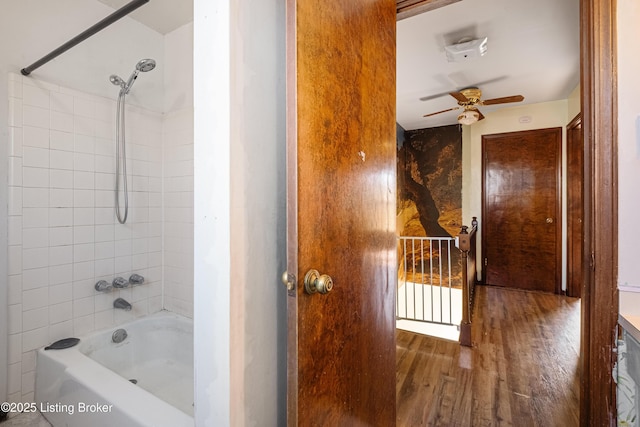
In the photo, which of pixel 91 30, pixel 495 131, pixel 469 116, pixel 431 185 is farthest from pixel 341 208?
pixel 431 185

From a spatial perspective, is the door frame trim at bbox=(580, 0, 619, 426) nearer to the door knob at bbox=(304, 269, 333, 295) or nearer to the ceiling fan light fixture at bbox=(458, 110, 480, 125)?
the door knob at bbox=(304, 269, 333, 295)

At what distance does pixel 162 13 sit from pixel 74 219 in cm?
154

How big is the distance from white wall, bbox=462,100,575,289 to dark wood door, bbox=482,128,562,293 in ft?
0.22

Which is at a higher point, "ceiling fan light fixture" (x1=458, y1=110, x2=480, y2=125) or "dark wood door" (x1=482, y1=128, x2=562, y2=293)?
"ceiling fan light fixture" (x1=458, y1=110, x2=480, y2=125)

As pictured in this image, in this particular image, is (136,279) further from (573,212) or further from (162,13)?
(573,212)

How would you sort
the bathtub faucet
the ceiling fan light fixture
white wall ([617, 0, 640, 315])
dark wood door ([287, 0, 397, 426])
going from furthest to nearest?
the ceiling fan light fixture
the bathtub faucet
white wall ([617, 0, 640, 315])
dark wood door ([287, 0, 397, 426])

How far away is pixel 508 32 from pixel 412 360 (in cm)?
268

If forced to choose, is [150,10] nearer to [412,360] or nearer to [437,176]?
[412,360]

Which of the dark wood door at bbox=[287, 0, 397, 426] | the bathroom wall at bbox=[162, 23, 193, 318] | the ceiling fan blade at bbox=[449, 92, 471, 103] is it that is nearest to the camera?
the dark wood door at bbox=[287, 0, 397, 426]

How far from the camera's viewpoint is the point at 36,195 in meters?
1.67

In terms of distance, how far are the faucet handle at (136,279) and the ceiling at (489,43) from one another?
188cm

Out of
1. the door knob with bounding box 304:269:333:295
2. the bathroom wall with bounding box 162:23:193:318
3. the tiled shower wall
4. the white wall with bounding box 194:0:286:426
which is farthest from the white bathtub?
the door knob with bounding box 304:269:333:295

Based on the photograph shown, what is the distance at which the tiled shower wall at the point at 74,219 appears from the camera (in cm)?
162

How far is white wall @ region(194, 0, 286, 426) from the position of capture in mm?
816
